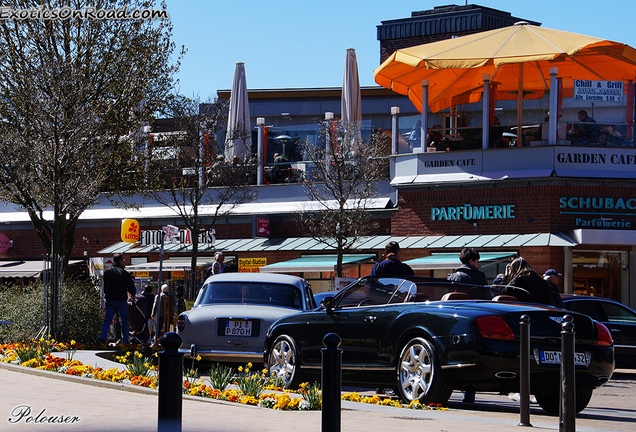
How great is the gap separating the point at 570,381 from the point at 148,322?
14.0 m

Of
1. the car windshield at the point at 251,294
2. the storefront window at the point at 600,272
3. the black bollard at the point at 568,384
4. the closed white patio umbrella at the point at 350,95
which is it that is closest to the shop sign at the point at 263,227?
the closed white patio umbrella at the point at 350,95

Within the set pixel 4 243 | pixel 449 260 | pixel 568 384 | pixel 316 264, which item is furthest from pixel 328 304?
pixel 4 243

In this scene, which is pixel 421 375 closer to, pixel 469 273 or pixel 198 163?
pixel 469 273

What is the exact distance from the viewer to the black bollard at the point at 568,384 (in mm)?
6773

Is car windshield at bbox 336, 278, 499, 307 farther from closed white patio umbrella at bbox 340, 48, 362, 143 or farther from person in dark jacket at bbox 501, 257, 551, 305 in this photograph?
closed white patio umbrella at bbox 340, 48, 362, 143

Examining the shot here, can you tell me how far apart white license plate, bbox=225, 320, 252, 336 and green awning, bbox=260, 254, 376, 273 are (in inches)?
598

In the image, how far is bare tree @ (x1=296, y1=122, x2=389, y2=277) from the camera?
26359mm

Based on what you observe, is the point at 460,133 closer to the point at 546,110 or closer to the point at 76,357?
the point at 546,110

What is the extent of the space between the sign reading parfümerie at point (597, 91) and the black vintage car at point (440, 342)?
15234mm

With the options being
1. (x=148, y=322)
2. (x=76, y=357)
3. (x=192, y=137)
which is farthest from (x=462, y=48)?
(x=76, y=357)

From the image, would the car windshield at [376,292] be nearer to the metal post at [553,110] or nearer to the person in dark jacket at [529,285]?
the person in dark jacket at [529,285]

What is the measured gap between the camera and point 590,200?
79.6 feet

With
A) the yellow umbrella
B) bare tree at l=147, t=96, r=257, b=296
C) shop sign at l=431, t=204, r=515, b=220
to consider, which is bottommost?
shop sign at l=431, t=204, r=515, b=220

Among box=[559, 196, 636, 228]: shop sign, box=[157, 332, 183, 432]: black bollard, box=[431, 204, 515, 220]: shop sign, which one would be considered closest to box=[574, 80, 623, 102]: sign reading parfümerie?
box=[559, 196, 636, 228]: shop sign
